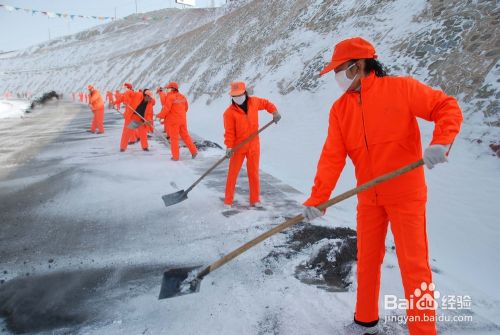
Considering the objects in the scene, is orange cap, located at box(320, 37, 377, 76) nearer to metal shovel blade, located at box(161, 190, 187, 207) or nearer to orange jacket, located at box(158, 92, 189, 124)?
metal shovel blade, located at box(161, 190, 187, 207)

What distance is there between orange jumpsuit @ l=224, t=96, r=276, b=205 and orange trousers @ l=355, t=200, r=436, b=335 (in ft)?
9.15

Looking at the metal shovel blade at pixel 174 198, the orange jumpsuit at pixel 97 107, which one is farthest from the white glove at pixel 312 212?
the orange jumpsuit at pixel 97 107

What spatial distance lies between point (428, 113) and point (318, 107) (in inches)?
306

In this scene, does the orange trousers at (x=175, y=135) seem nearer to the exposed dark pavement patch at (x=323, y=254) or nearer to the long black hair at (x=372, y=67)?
the exposed dark pavement patch at (x=323, y=254)

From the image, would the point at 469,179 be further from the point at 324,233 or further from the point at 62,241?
the point at 62,241

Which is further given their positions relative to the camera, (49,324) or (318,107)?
(318,107)

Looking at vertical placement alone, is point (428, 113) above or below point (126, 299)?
above

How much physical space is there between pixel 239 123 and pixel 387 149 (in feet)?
9.79

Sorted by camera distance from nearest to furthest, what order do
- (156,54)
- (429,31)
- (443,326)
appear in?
(443,326)
(429,31)
(156,54)

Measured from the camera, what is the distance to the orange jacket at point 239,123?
4.92 metres

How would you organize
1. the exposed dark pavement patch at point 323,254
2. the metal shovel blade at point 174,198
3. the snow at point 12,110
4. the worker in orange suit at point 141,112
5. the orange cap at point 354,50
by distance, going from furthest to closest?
the snow at point 12,110 < the worker in orange suit at point 141,112 < the metal shovel blade at point 174,198 < the exposed dark pavement patch at point 323,254 < the orange cap at point 354,50

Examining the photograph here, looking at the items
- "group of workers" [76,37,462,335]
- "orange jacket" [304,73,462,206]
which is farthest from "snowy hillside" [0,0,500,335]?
"orange jacket" [304,73,462,206]

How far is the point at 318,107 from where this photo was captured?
966cm

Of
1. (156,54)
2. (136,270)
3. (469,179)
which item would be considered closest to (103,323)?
(136,270)
